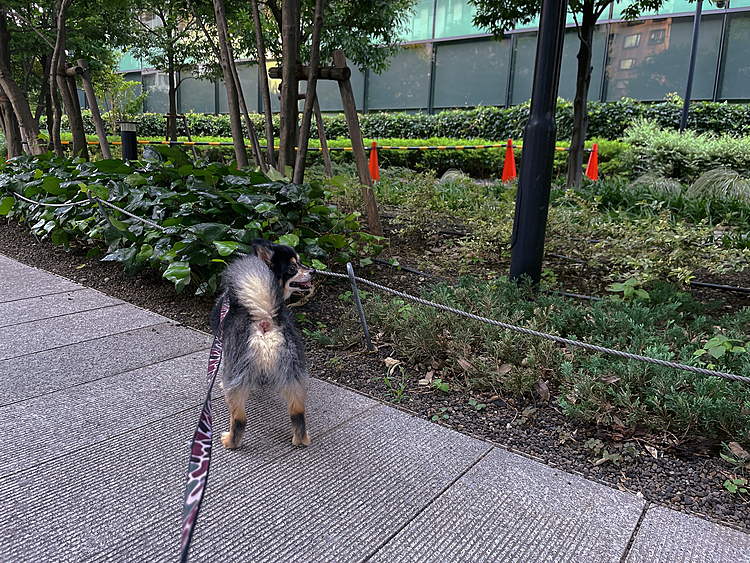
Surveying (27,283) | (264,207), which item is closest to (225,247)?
(264,207)

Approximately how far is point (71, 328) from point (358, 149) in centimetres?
353

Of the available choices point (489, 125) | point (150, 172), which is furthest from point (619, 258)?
point (489, 125)

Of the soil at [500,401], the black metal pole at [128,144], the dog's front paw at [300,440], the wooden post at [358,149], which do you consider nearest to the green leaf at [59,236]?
the soil at [500,401]

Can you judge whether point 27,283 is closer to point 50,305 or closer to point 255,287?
point 50,305

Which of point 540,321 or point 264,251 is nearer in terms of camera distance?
point 264,251

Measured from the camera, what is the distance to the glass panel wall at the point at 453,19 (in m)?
18.3

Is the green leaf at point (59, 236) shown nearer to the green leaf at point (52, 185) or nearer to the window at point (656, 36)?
the green leaf at point (52, 185)

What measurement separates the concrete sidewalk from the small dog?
0.92 feet

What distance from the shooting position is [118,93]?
23578mm

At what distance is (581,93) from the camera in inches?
366

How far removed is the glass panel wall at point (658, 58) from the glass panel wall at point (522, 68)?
2.33 meters

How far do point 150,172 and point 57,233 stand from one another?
143 cm

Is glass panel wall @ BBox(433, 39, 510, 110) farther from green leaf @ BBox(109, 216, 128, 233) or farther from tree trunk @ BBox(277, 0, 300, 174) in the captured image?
green leaf @ BBox(109, 216, 128, 233)

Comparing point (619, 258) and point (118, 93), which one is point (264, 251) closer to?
point (619, 258)
